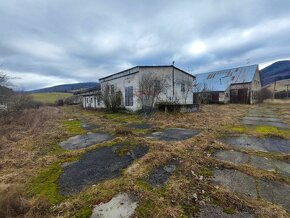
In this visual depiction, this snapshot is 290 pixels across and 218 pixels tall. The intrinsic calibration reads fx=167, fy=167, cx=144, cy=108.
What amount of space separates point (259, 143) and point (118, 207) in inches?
214

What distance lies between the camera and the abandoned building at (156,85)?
1459cm

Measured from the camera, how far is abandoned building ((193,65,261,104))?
2773cm

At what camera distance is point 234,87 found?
2909 centimetres

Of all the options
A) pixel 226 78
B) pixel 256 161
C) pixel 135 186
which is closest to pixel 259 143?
pixel 256 161

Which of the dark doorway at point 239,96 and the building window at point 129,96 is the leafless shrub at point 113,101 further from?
the dark doorway at point 239,96

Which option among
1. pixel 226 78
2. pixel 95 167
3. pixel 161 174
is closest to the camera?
pixel 161 174

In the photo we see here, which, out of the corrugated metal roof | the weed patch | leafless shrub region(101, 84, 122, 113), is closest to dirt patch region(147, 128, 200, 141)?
the weed patch

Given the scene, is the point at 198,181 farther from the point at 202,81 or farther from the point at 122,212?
the point at 202,81

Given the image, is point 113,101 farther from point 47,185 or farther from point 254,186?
point 254,186

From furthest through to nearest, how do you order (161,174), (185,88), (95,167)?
(185,88) < (95,167) < (161,174)

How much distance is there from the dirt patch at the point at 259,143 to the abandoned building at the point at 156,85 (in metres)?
7.81

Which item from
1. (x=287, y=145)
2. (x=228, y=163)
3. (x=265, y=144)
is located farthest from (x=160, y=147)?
(x=287, y=145)

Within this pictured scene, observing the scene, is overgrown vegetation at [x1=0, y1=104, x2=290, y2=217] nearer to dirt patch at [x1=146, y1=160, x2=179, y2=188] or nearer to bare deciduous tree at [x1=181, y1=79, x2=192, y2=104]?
dirt patch at [x1=146, y1=160, x2=179, y2=188]

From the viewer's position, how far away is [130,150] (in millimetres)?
4977
